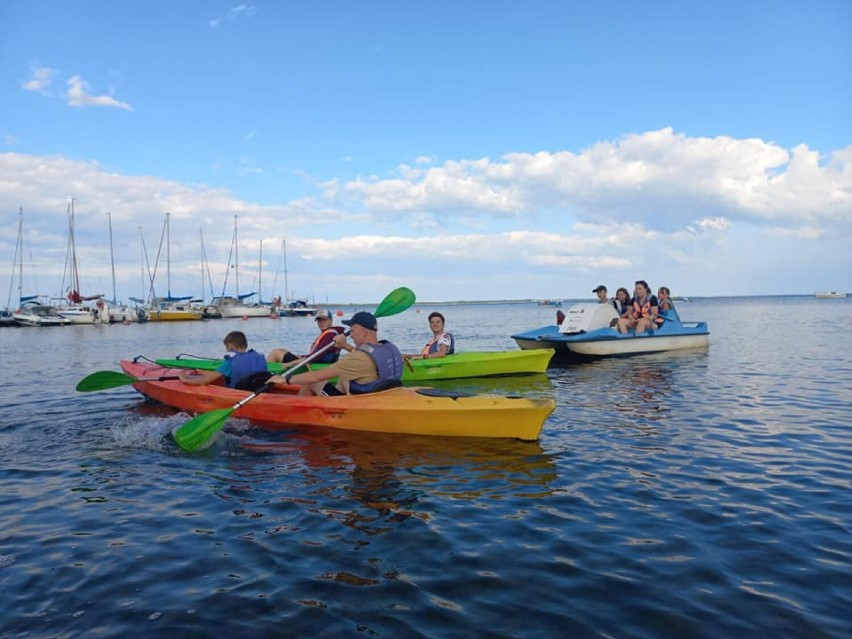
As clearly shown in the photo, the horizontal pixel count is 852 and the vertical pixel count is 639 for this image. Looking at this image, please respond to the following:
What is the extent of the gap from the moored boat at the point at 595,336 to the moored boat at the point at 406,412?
9.27 metres

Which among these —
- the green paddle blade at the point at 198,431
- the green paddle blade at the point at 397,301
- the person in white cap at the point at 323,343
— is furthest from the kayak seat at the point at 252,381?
the green paddle blade at the point at 397,301

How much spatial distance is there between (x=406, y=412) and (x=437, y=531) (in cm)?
302

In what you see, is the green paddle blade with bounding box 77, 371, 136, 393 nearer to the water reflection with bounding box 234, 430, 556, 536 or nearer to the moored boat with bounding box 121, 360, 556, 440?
the moored boat with bounding box 121, 360, 556, 440

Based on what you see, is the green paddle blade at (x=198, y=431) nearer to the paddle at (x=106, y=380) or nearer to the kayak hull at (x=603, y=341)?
the paddle at (x=106, y=380)

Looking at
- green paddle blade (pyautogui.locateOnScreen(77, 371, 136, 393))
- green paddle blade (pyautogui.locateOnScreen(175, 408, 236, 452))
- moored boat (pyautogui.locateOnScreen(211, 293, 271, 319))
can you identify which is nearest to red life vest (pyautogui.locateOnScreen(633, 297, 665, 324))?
green paddle blade (pyautogui.locateOnScreen(175, 408, 236, 452))

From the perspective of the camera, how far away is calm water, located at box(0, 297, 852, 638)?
11.6 ft

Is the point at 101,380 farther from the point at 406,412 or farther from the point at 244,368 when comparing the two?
the point at 406,412

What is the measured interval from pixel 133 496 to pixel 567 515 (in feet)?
14.2

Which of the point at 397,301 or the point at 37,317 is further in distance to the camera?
the point at 37,317

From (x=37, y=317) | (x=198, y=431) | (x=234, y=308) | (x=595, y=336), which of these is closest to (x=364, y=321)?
(x=198, y=431)

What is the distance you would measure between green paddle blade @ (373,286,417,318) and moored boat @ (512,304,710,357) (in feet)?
21.9

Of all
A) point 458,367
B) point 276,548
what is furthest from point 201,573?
point 458,367

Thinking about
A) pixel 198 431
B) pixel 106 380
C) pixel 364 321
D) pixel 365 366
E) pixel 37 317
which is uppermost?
pixel 37 317

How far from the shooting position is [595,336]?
16625mm
